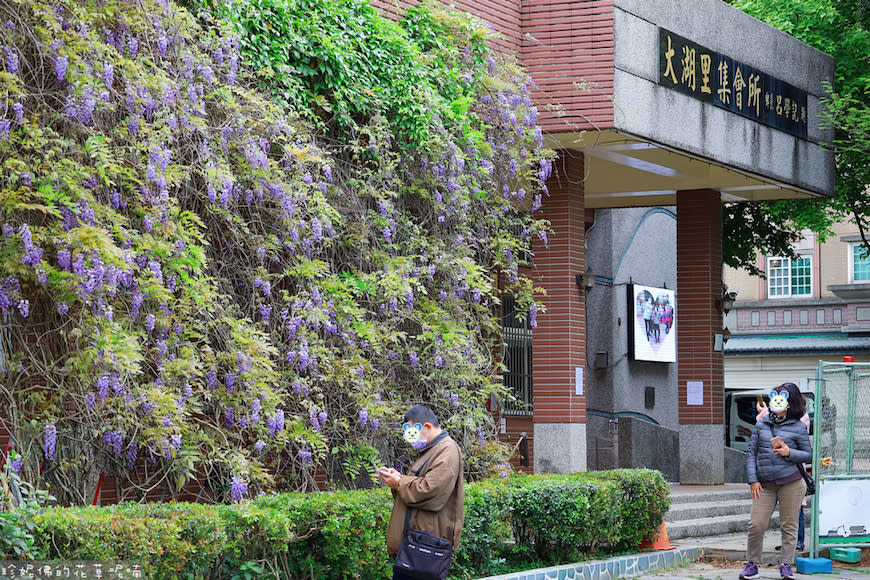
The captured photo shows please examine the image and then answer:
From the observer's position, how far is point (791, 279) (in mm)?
39156

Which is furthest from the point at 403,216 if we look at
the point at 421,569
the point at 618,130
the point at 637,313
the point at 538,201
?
the point at 637,313

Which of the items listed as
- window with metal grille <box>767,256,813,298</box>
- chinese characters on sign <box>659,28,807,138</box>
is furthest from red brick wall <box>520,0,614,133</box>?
window with metal grille <box>767,256,813,298</box>

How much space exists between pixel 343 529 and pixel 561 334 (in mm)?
6924

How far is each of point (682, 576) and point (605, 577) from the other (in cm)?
93

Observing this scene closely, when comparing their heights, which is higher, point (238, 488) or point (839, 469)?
point (238, 488)

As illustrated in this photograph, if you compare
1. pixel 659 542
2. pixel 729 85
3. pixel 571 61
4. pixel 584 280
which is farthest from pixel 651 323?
pixel 659 542

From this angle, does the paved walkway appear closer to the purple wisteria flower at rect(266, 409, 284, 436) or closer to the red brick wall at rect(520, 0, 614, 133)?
the purple wisteria flower at rect(266, 409, 284, 436)

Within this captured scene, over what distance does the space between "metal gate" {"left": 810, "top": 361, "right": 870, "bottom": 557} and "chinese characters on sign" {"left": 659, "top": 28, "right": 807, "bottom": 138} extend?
15.1 feet

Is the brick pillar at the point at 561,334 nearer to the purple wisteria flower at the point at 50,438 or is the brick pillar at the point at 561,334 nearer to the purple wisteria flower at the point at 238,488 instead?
the purple wisteria flower at the point at 238,488

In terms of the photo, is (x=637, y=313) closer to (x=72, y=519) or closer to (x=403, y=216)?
(x=403, y=216)

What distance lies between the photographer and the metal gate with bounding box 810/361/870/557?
1205 cm

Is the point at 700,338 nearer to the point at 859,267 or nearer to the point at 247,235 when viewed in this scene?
the point at 247,235

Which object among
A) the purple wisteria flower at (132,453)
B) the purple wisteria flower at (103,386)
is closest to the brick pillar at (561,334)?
the purple wisteria flower at (132,453)

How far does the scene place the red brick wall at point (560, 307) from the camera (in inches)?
593
